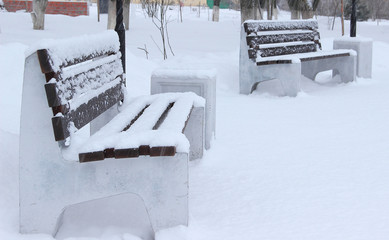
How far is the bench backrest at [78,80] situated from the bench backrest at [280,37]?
389cm

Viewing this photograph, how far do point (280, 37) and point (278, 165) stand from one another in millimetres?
4318

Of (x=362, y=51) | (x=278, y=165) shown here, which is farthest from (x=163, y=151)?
(x=362, y=51)

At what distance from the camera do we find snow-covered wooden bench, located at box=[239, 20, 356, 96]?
7777 mm

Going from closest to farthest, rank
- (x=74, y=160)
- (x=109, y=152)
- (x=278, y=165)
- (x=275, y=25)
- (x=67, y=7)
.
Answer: (x=109, y=152) → (x=74, y=160) → (x=278, y=165) → (x=275, y=25) → (x=67, y=7)

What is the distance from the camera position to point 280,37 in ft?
28.1

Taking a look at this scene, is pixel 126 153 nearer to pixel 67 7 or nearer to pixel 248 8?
pixel 248 8

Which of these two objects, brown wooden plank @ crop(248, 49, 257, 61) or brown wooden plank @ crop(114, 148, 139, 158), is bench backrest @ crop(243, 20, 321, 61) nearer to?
brown wooden plank @ crop(248, 49, 257, 61)

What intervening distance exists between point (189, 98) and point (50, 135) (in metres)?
1.49

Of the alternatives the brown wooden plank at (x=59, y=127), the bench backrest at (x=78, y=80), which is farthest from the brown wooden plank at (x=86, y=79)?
the brown wooden plank at (x=59, y=127)

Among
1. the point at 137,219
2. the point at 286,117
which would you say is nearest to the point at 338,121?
the point at 286,117

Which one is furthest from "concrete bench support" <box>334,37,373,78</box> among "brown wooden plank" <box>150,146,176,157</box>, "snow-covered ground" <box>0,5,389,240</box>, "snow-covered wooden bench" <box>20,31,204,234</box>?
"brown wooden plank" <box>150,146,176,157</box>

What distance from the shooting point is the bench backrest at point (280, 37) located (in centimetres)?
791

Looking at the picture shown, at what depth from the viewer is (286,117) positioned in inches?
255

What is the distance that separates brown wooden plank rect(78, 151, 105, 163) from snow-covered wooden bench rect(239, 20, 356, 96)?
5019mm
